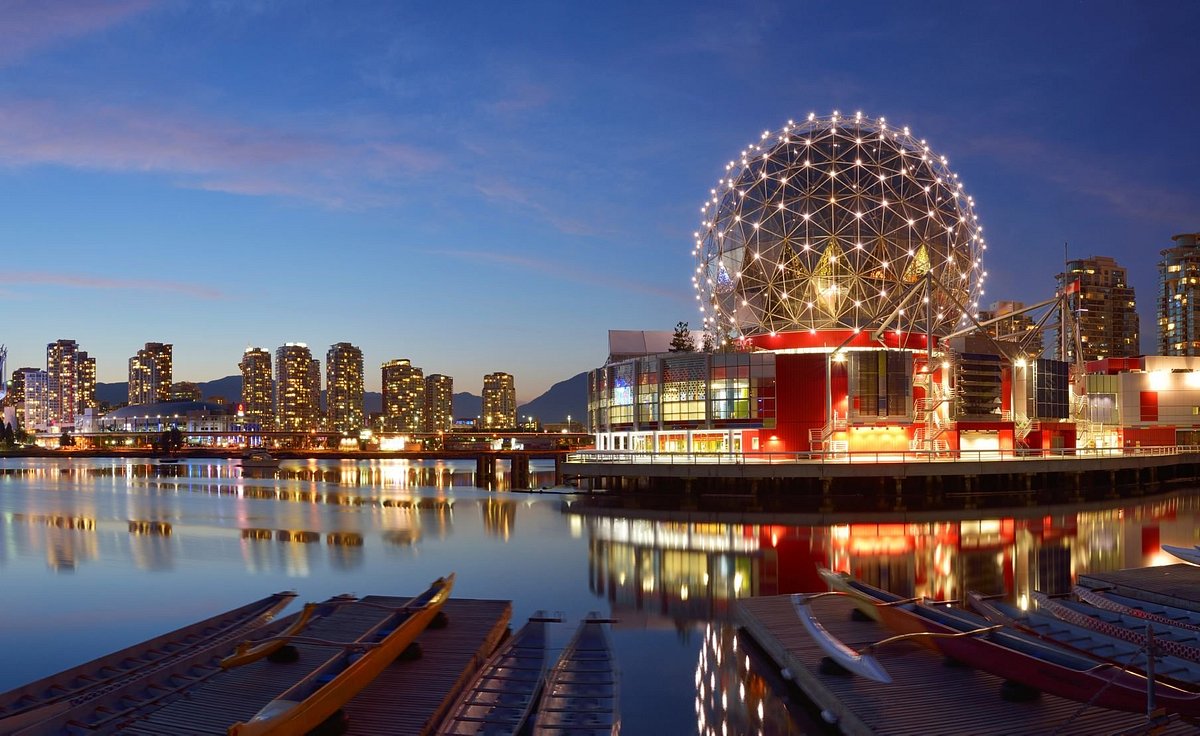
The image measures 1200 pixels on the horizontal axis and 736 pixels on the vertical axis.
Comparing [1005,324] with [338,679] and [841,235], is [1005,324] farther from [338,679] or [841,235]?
[338,679]

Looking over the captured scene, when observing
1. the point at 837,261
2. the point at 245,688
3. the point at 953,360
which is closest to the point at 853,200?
the point at 837,261

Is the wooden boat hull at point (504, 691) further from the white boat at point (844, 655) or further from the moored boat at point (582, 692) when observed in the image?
the white boat at point (844, 655)

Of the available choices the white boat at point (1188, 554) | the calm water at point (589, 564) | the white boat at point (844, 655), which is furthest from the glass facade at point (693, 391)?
the white boat at point (844, 655)

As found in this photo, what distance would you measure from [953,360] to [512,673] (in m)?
48.7

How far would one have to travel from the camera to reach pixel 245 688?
1157cm

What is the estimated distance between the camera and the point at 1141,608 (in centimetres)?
1605

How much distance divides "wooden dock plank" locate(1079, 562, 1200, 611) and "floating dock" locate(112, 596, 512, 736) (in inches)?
466

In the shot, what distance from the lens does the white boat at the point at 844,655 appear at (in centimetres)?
1137

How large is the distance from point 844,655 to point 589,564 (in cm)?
1455

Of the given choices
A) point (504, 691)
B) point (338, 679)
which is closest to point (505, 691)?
point (504, 691)

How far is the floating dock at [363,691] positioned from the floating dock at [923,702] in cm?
468

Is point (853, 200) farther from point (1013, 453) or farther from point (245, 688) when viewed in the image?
point (245, 688)

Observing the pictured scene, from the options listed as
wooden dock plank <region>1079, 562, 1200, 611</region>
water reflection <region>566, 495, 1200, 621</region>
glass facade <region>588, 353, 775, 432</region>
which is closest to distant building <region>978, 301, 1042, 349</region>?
glass facade <region>588, 353, 775, 432</region>

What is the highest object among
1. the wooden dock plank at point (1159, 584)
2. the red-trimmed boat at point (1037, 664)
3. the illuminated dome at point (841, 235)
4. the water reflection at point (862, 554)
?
the illuminated dome at point (841, 235)
